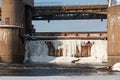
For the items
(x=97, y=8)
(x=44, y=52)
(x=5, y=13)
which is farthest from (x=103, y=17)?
(x=5, y=13)

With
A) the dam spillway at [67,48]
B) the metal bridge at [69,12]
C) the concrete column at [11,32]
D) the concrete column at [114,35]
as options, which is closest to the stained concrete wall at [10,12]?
the concrete column at [11,32]

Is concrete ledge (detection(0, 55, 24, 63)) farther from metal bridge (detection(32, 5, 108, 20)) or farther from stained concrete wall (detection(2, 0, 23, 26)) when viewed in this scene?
metal bridge (detection(32, 5, 108, 20))

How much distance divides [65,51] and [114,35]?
37.2ft

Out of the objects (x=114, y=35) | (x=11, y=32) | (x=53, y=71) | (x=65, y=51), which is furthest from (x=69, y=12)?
(x=53, y=71)

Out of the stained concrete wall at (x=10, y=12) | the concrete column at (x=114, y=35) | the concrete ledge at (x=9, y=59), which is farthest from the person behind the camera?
the stained concrete wall at (x=10, y=12)

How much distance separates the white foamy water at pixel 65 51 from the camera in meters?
48.7

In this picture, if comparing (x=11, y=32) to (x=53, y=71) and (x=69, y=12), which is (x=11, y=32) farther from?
(x=53, y=71)

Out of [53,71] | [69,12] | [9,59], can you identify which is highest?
[69,12]

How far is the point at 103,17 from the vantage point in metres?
56.5

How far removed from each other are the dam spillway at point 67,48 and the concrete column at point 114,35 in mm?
7596

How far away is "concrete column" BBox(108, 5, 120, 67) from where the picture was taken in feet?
131

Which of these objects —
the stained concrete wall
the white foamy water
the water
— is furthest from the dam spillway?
the water

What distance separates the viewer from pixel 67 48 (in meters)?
50.2

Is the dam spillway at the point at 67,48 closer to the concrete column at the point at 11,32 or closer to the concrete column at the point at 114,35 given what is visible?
the concrete column at the point at 11,32
